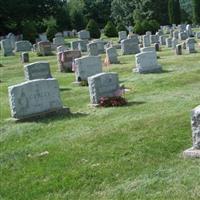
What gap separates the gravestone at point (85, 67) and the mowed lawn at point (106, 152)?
3.96 meters

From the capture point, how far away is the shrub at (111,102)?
1419 centimetres

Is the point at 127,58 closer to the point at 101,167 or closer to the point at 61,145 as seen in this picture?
the point at 61,145

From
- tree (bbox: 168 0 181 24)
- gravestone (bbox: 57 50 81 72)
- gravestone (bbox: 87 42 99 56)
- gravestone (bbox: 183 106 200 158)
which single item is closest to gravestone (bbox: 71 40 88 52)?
gravestone (bbox: 87 42 99 56)

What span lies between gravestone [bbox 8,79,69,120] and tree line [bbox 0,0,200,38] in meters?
36.3

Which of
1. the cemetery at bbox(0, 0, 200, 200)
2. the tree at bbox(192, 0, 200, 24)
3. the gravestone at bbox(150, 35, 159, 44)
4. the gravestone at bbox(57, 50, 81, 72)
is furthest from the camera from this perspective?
the tree at bbox(192, 0, 200, 24)

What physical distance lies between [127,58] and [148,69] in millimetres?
6984

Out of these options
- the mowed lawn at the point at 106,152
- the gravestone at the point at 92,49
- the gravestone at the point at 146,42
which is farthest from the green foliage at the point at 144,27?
the mowed lawn at the point at 106,152

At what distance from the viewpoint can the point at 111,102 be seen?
1422cm

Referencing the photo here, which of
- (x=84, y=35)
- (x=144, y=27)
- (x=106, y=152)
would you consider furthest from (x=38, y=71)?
(x=144, y=27)

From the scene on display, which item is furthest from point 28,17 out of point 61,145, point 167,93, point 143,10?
point 61,145

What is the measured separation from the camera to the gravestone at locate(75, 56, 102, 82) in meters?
Result: 20.0

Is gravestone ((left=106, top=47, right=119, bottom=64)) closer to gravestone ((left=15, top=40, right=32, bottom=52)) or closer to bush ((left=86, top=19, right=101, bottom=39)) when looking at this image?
gravestone ((left=15, top=40, right=32, bottom=52))

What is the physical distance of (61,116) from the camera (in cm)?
1347

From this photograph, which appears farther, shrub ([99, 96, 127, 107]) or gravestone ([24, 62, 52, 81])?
gravestone ([24, 62, 52, 81])
